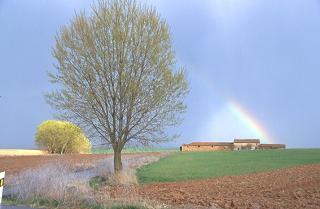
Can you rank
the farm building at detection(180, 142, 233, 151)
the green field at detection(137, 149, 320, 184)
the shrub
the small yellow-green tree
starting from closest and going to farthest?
the shrub < the green field at detection(137, 149, 320, 184) < the small yellow-green tree < the farm building at detection(180, 142, 233, 151)

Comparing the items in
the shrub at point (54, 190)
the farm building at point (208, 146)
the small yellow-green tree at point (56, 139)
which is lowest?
the farm building at point (208, 146)

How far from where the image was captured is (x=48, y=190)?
10.9m

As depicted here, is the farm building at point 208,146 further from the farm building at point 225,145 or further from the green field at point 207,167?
the green field at point 207,167

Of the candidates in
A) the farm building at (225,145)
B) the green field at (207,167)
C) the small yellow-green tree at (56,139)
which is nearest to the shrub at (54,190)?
the green field at (207,167)

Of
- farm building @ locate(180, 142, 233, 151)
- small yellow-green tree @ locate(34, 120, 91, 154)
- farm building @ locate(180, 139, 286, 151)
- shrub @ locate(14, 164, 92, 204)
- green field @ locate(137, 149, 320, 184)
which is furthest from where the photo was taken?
farm building @ locate(180, 142, 233, 151)

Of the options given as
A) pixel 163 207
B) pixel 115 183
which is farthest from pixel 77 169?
pixel 163 207

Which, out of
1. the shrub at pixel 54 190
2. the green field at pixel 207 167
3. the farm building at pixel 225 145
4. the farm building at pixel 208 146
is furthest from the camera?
the farm building at pixel 208 146

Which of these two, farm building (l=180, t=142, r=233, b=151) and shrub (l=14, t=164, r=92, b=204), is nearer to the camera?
shrub (l=14, t=164, r=92, b=204)

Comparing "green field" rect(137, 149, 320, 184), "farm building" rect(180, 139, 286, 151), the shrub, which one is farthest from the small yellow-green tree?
the shrub

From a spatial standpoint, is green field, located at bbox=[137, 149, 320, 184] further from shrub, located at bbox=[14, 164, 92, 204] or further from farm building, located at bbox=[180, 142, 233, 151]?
farm building, located at bbox=[180, 142, 233, 151]

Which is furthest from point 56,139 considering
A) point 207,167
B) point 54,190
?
point 54,190

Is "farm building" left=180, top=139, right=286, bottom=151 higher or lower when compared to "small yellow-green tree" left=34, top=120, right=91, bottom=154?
lower

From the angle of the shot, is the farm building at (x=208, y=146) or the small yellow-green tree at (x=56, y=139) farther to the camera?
the farm building at (x=208, y=146)

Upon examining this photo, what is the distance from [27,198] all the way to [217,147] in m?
67.8
